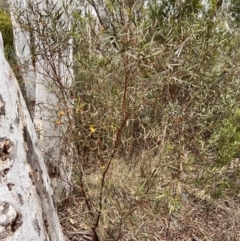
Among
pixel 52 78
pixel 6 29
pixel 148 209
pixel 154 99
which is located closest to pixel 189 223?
pixel 148 209

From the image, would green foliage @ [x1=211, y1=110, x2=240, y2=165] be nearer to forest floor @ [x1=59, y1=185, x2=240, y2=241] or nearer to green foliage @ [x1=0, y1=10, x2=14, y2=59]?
forest floor @ [x1=59, y1=185, x2=240, y2=241]

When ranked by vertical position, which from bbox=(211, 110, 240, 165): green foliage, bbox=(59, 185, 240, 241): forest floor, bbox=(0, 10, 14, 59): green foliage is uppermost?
bbox=(0, 10, 14, 59): green foliage

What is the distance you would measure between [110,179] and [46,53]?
1.00 meters

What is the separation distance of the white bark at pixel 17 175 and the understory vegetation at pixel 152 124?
2.50 ft

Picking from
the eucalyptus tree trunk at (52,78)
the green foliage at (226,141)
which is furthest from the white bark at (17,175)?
the green foliage at (226,141)

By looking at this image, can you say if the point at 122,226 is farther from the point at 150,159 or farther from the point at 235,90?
the point at 235,90

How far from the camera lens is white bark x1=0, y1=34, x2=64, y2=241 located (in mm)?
1327

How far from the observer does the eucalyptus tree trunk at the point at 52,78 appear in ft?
7.65

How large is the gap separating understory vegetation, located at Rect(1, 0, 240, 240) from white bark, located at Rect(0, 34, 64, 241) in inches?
30.0

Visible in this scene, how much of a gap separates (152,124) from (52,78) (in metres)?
1.06

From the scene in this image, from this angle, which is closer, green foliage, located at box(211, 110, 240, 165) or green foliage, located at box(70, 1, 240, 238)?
green foliage, located at box(70, 1, 240, 238)

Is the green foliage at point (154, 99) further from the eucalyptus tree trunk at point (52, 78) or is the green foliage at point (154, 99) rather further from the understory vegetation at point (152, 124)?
the eucalyptus tree trunk at point (52, 78)

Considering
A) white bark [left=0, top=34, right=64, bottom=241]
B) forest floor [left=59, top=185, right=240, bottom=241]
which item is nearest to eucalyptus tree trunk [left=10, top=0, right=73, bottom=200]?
forest floor [left=59, top=185, right=240, bottom=241]

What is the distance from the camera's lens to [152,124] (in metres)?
3.12
